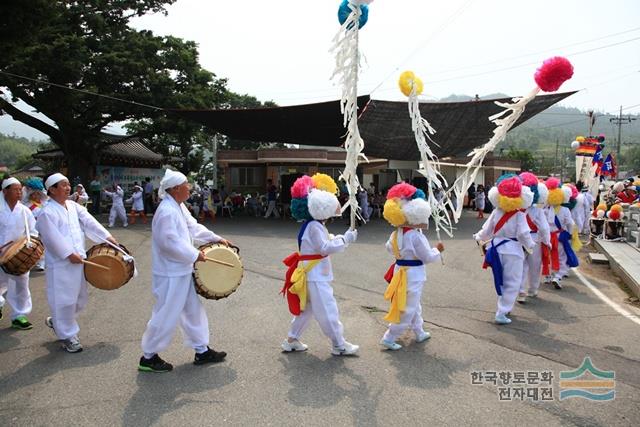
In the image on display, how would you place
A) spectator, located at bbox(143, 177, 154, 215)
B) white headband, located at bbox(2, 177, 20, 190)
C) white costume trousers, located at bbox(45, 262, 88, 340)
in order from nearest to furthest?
white costume trousers, located at bbox(45, 262, 88, 340)
white headband, located at bbox(2, 177, 20, 190)
spectator, located at bbox(143, 177, 154, 215)

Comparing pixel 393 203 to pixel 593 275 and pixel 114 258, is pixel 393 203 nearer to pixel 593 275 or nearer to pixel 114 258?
Answer: pixel 114 258

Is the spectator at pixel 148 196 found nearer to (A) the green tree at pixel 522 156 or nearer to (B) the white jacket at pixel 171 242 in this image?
(B) the white jacket at pixel 171 242

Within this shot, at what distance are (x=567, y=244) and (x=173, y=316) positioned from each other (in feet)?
22.3

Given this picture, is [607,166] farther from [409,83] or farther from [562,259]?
[409,83]

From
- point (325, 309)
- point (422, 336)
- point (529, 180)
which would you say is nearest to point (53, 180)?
point (325, 309)

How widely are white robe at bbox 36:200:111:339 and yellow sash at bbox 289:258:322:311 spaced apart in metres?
2.22

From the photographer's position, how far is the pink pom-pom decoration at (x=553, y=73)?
4.12 meters

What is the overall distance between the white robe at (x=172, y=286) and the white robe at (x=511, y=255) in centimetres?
364

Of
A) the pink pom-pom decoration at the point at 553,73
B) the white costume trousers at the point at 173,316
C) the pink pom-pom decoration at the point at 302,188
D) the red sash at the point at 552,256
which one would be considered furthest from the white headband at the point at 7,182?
the red sash at the point at 552,256

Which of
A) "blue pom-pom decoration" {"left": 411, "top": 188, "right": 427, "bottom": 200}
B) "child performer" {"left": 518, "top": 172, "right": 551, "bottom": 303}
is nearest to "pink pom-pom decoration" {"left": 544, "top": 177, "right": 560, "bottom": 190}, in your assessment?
"child performer" {"left": 518, "top": 172, "right": 551, "bottom": 303}

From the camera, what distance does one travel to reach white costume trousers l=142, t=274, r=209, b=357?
4.14m

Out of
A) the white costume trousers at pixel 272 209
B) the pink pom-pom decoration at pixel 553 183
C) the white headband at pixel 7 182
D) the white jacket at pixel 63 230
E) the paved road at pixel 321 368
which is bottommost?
the white costume trousers at pixel 272 209

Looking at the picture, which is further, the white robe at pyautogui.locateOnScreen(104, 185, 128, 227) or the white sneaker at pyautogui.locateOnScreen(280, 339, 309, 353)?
the white robe at pyautogui.locateOnScreen(104, 185, 128, 227)

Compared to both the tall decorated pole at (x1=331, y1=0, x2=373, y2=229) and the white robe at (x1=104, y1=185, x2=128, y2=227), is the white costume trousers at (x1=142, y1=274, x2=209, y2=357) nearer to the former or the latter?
the tall decorated pole at (x1=331, y1=0, x2=373, y2=229)
